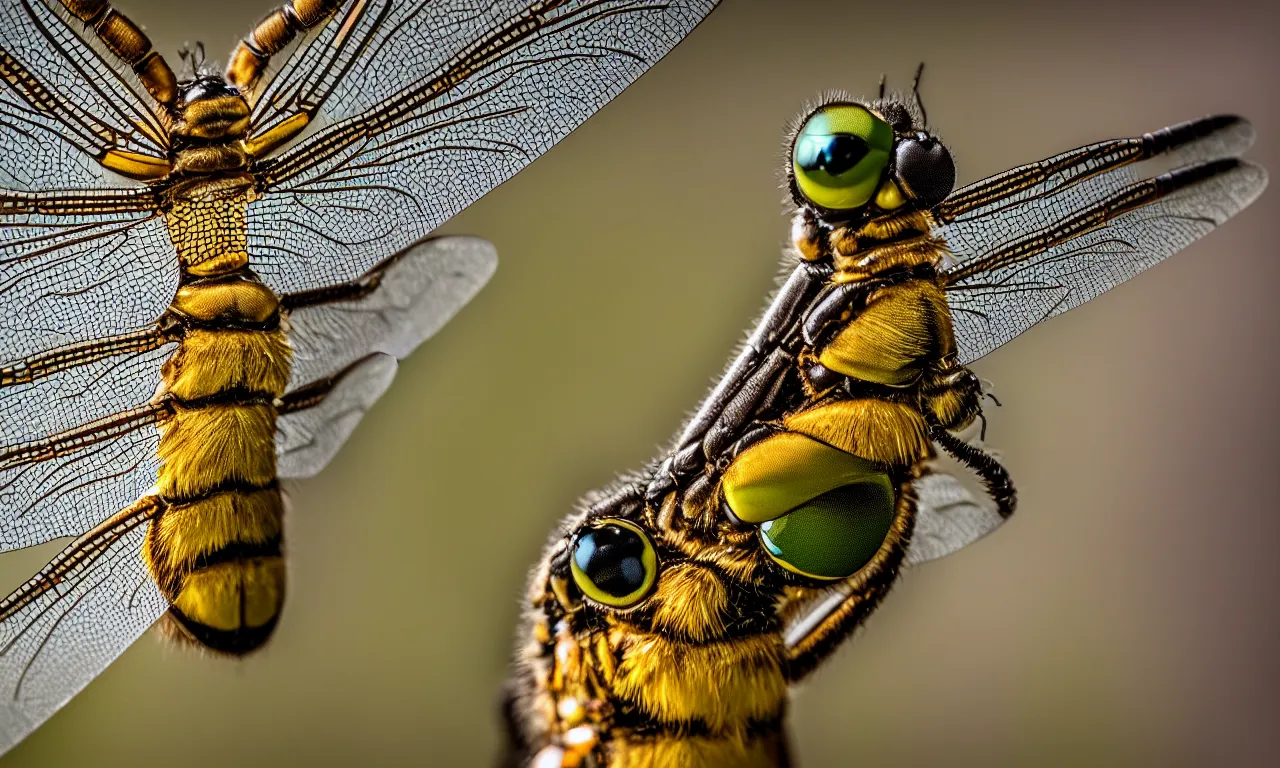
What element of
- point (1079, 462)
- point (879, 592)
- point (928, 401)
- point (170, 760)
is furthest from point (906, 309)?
point (170, 760)

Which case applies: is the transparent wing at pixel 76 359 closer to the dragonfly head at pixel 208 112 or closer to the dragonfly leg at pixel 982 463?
the dragonfly head at pixel 208 112

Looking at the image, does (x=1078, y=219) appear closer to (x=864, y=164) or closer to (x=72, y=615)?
(x=864, y=164)

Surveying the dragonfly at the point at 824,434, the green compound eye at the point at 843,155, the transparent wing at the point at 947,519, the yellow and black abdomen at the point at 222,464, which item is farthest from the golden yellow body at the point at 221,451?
the transparent wing at the point at 947,519

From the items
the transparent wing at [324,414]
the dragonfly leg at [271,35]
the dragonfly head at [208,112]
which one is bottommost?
the transparent wing at [324,414]

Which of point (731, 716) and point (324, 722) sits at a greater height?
point (324, 722)

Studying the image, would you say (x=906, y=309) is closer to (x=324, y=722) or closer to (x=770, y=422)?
(x=770, y=422)

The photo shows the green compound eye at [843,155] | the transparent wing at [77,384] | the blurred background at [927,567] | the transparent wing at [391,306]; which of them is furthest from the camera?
the blurred background at [927,567]
